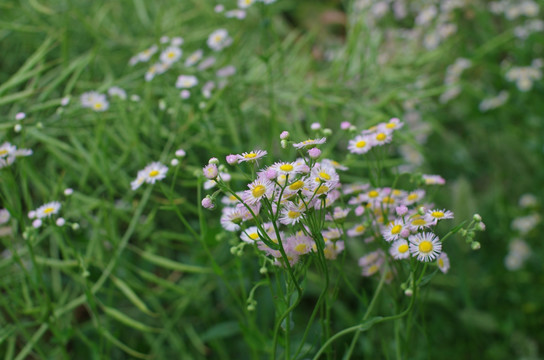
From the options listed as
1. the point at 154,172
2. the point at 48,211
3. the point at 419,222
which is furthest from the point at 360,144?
the point at 48,211

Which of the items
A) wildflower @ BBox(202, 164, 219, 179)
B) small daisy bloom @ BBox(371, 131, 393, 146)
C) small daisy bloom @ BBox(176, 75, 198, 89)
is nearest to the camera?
wildflower @ BBox(202, 164, 219, 179)

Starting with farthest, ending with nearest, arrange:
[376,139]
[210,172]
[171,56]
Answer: [171,56], [376,139], [210,172]

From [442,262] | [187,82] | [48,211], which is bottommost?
[442,262]

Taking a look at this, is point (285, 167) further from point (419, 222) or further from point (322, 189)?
point (419, 222)

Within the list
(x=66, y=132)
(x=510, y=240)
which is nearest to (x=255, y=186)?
(x=66, y=132)

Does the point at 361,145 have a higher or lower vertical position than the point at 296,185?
higher

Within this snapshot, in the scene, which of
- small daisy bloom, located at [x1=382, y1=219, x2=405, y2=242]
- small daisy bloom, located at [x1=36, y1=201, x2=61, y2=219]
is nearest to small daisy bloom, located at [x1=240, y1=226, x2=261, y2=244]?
small daisy bloom, located at [x1=382, y1=219, x2=405, y2=242]

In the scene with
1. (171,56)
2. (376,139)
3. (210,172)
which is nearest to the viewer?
(210,172)

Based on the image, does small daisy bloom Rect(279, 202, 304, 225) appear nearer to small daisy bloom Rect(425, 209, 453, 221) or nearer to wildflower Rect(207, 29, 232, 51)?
small daisy bloom Rect(425, 209, 453, 221)
